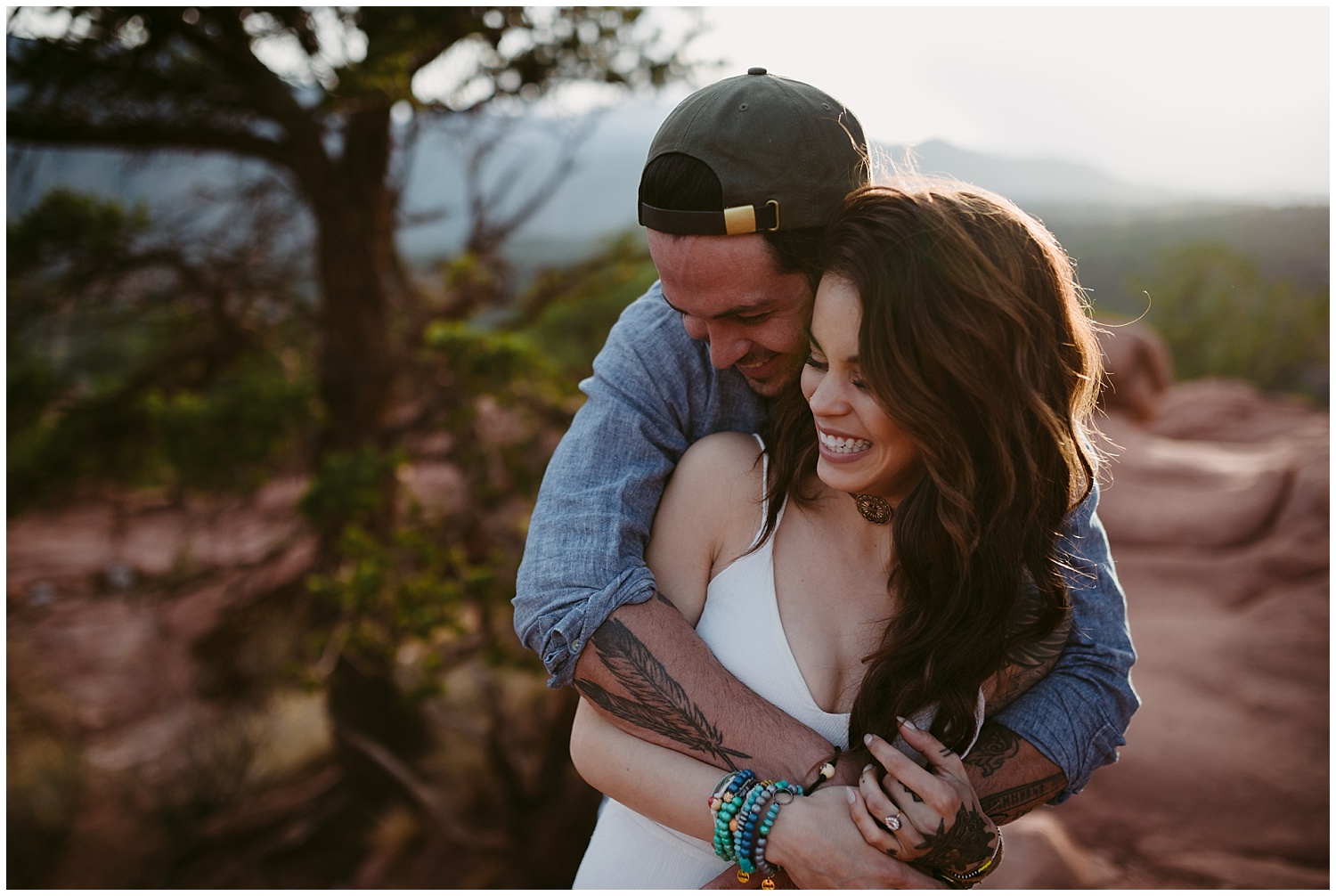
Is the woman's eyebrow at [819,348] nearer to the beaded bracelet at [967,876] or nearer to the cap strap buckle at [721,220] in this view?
the cap strap buckle at [721,220]

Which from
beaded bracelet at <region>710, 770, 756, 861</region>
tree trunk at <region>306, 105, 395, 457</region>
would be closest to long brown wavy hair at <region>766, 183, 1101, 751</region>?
beaded bracelet at <region>710, 770, 756, 861</region>

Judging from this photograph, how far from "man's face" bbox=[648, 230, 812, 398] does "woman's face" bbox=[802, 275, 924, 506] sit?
150mm

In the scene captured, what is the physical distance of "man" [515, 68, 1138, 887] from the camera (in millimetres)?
1419

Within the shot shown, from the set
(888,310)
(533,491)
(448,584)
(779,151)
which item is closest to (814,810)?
(888,310)

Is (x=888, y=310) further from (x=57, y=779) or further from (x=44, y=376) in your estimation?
(x=57, y=779)

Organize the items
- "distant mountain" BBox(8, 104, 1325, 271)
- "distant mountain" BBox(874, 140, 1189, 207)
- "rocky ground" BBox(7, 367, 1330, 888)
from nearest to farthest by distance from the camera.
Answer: "distant mountain" BBox(874, 140, 1189, 207) → "distant mountain" BBox(8, 104, 1325, 271) → "rocky ground" BBox(7, 367, 1330, 888)

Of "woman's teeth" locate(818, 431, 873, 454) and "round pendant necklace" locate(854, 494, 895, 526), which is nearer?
"woman's teeth" locate(818, 431, 873, 454)

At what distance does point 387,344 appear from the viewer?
450 centimetres

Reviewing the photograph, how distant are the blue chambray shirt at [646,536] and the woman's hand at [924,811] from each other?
0.24m

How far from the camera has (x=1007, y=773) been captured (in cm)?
152

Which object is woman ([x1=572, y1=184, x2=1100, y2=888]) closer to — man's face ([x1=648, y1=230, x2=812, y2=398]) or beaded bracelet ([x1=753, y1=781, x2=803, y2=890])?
beaded bracelet ([x1=753, y1=781, x2=803, y2=890])

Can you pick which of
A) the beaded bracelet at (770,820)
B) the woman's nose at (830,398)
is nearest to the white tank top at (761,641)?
the beaded bracelet at (770,820)

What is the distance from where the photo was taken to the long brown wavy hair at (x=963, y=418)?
51.8 inches

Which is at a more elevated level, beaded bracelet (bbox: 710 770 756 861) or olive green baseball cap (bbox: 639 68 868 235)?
olive green baseball cap (bbox: 639 68 868 235)
